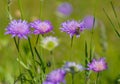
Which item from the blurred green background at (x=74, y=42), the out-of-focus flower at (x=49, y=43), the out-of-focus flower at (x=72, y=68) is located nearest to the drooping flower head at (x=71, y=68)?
the out-of-focus flower at (x=72, y=68)

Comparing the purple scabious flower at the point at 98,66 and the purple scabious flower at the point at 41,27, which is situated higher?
the purple scabious flower at the point at 41,27

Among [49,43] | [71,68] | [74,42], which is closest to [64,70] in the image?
[71,68]

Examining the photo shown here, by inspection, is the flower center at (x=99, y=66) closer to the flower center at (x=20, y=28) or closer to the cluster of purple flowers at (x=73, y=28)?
the cluster of purple flowers at (x=73, y=28)

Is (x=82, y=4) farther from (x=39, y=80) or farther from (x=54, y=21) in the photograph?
(x=39, y=80)

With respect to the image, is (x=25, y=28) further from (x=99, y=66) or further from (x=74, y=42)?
(x=74, y=42)

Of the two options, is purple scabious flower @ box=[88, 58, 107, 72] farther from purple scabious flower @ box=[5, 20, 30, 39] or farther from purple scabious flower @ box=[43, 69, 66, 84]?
purple scabious flower @ box=[5, 20, 30, 39]

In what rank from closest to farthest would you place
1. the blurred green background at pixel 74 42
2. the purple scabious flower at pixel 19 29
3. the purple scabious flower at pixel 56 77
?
1. the purple scabious flower at pixel 56 77
2. the purple scabious flower at pixel 19 29
3. the blurred green background at pixel 74 42
